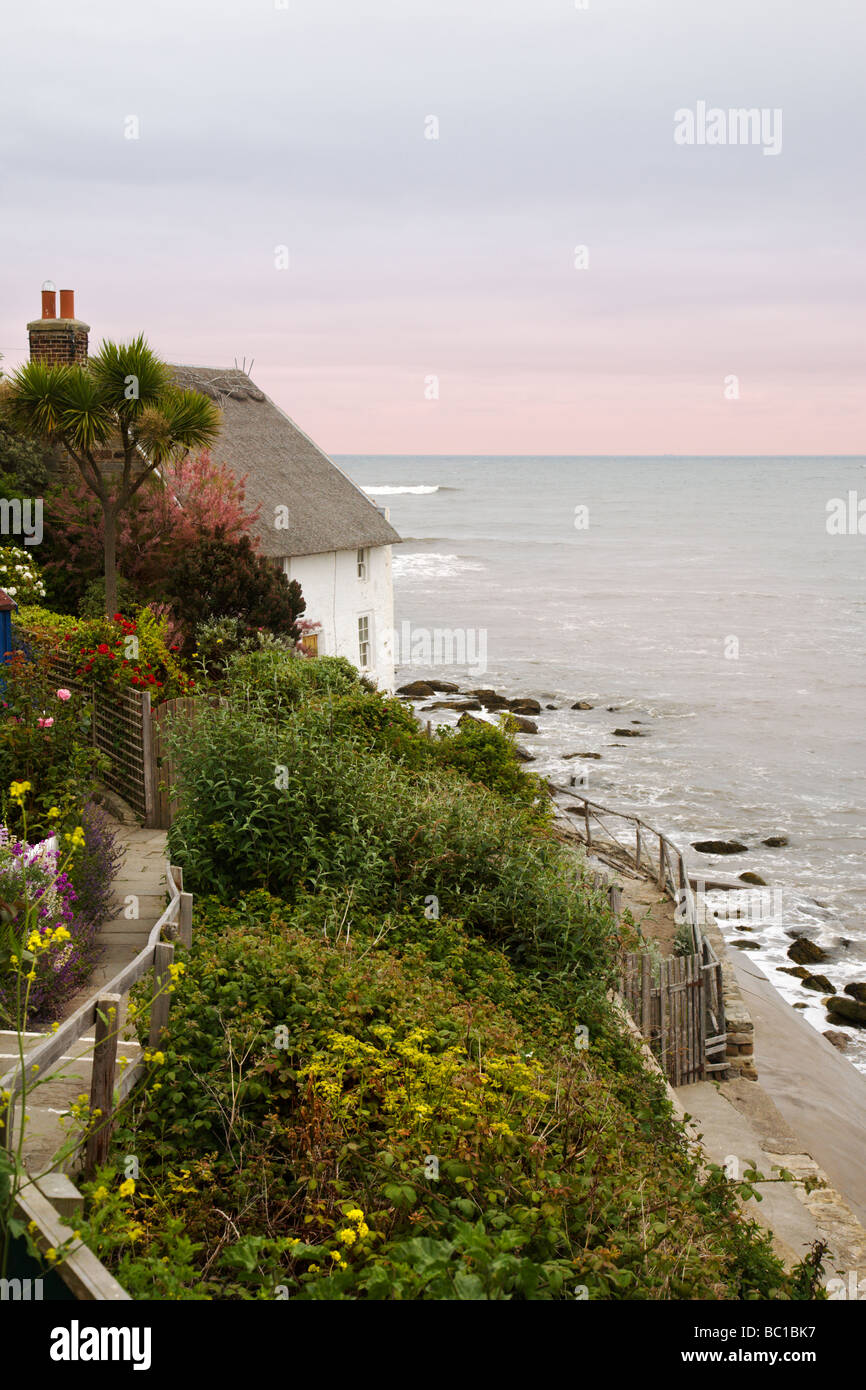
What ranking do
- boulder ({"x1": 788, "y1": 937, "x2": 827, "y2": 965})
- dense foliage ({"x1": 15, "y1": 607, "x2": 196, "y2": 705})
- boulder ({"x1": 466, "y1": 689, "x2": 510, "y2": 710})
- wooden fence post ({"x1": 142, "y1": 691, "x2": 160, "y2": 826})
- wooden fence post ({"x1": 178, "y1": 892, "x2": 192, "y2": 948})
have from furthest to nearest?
boulder ({"x1": 466, "y1": 689, "x2": 510, "y2": 710}), boulder ({"x1": 788, "y1": 937, "x2": 827, "y2": 965}), dense foliage ({"x1": 15, "y1": 607, "x2": 196, "y2": 705}), wooden fence post ({"x1": 142, "y1": 691, "x2": 160, "y2": 826}), wooden fence post ({"x1": 178, "y1": 892, "x2": 192, "y2": 948})

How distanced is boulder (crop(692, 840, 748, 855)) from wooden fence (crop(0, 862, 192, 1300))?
18.2 meters

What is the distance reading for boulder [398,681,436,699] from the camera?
39438 millimetres

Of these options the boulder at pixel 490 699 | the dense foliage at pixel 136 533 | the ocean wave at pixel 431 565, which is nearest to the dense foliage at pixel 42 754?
the dense foliage at pixel 136 533

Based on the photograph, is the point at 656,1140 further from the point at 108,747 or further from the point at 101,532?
the point at 101,532

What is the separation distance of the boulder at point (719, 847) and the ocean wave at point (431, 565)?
5358 centimetres

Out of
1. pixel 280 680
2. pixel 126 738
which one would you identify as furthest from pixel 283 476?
pixel 126 738

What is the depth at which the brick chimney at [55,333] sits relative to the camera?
2373 centimetres

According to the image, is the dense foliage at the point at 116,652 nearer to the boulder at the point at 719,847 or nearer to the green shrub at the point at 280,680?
the green shrub at the point at 280,680

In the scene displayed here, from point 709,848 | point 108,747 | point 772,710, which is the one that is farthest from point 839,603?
point 108,747

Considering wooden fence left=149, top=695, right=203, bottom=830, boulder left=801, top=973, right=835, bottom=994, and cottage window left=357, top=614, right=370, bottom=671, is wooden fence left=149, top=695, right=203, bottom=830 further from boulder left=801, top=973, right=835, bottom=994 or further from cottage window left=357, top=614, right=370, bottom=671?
cottage window left=357, top=614, right=370, bottom=671

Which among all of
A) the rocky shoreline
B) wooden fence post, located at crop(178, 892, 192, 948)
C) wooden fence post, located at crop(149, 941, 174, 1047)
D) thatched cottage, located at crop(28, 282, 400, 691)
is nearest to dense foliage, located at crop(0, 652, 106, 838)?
wooden fence post, located at crop(178, 892, 192, 948)

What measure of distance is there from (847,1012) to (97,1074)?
1379 cm

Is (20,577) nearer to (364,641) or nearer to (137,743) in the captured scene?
(137,743)

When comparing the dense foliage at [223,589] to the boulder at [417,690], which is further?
the boulder at [417,690]
